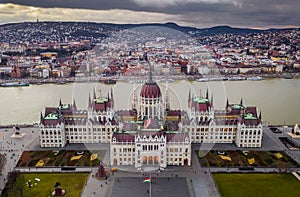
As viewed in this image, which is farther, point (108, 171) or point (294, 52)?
point (294, 52)

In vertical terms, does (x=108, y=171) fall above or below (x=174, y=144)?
below

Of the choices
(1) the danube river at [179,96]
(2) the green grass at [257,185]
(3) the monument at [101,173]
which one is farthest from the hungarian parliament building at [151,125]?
(1) the danube river at [179,96]

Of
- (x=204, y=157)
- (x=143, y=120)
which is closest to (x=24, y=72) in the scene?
(x=143, y=120)

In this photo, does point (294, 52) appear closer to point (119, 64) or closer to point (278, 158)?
point (119, 64)

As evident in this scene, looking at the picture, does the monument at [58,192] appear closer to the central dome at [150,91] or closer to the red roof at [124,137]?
the red roof at [124,137]

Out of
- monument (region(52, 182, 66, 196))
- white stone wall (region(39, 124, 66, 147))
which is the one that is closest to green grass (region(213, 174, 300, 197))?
monument (region(52, 182, 66, 196))

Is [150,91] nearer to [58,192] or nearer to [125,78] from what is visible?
[58,192]

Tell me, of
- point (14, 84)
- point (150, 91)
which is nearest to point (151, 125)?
point (150, 91)
